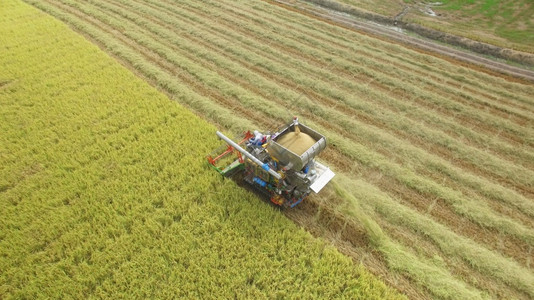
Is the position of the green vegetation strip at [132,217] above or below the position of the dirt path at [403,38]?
below

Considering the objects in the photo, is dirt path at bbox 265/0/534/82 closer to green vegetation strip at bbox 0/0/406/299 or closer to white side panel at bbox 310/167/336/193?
white side panel at bbox 310/167/336/193

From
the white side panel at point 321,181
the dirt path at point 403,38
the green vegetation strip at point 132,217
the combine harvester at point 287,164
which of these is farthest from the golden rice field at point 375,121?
the dirt path at point 403,38

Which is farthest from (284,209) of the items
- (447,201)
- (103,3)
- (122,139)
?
(103,3)

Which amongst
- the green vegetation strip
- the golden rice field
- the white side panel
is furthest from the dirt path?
Answer: the green vegetation strip

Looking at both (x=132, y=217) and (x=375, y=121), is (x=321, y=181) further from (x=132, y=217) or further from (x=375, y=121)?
(x=375, y=121)

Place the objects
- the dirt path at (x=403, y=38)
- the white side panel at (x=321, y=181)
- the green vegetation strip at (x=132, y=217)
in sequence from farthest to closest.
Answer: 1. the dirt path at (x=403, y=38)
2. the white side panel at (x=321, y=181)
3. the green vegetation strip at (x=132, y=217)

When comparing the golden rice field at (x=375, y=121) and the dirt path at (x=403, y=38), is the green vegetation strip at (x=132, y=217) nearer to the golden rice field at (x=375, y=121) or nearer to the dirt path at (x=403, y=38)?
the golden rice field at (x=375, y=121)

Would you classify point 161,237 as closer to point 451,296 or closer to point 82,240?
point 82,240
